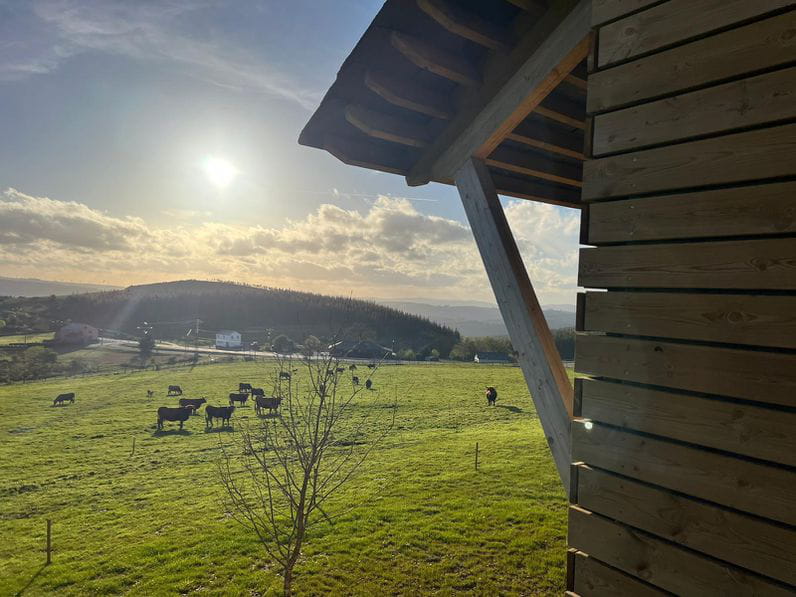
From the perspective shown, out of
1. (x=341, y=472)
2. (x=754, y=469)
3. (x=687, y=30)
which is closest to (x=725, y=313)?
(x=754, y=469)

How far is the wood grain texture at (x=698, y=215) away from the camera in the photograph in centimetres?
143

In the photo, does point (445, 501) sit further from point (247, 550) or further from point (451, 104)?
point (451, 104)

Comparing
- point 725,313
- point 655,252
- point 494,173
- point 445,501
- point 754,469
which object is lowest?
point 445,501

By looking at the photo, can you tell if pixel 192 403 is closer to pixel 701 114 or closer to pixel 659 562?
pixel 659 562

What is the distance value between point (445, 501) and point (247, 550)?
15.1ft

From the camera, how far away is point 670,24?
1.71 m

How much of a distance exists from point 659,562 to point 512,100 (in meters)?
2.40

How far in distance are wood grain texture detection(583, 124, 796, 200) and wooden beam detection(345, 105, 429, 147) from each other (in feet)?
5.09

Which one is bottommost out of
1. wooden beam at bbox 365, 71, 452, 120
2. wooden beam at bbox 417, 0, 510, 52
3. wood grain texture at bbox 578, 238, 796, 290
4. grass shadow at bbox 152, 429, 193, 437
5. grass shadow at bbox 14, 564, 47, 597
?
grass shadow at bbox 152, 429, 193, 437

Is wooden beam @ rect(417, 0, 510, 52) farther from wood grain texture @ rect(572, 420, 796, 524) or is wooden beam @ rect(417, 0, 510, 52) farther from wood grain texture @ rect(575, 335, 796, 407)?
wood grain texture @ rect(572, 420, 796, 524)

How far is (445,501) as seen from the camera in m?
10.4

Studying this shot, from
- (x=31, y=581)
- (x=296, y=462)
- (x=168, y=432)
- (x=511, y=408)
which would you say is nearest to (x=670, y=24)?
(x=31, y=581)

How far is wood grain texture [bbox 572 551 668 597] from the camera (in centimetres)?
167

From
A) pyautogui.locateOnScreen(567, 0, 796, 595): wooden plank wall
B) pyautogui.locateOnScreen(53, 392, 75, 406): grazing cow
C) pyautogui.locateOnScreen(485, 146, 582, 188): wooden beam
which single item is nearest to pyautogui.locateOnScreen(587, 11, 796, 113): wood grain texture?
pyautogui.locateOnScreen(567, 0, 796, 595): wooden plank wall
